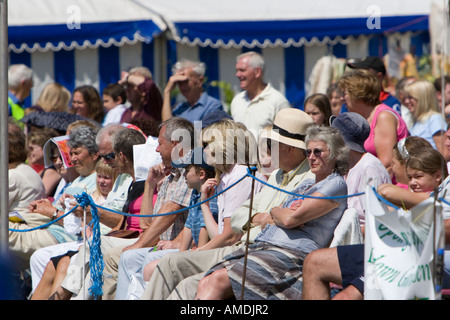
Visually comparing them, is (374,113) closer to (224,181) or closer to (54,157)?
(224,181)

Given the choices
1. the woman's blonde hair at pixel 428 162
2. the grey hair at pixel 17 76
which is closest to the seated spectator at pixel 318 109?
the woman's blonde hair at pixel 428 162

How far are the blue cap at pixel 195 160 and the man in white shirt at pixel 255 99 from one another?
200cm

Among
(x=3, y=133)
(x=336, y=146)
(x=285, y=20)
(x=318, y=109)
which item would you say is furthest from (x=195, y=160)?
(x=285, y=20)

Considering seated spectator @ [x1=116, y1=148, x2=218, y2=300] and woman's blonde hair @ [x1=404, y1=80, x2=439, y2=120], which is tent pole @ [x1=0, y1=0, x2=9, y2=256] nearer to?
seated spectator @ [x1=116, y1=148, x2=218, y2=300]

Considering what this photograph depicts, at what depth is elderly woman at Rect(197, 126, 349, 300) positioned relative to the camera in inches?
163

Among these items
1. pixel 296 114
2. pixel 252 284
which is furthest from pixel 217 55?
pixel 252 284

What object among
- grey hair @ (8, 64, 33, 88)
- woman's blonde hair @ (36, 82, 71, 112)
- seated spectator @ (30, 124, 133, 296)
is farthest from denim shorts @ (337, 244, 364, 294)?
grey hair @ (8, 64, 33, 88)

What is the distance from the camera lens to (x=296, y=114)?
4723mm

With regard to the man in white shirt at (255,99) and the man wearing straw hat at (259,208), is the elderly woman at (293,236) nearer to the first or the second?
the man wearing straw hat at (259,208)

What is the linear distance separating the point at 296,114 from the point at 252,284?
1186 millimetres

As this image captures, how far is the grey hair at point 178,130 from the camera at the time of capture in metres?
5.27

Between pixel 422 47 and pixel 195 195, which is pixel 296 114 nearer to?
pixel 195 195

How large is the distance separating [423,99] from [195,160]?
284cm
